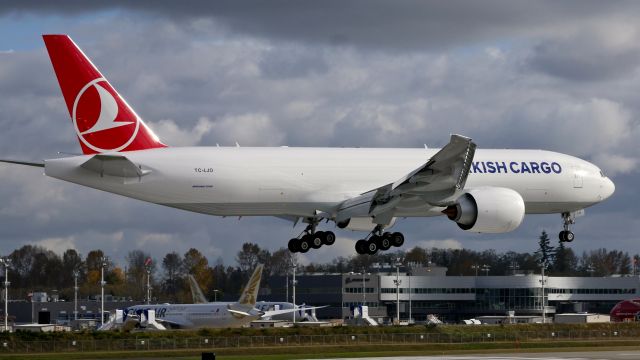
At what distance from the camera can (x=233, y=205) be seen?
180ft

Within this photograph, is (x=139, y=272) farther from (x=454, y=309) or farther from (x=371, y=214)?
(x=371, y=214)

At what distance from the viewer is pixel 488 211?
53.9m

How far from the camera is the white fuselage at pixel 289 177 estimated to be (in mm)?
53531

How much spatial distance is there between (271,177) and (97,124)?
8618mm

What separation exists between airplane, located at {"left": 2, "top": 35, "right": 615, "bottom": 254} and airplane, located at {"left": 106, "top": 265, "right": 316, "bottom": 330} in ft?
111

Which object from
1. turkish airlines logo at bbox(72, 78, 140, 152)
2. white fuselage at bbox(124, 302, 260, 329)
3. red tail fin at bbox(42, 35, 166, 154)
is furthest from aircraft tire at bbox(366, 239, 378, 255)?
white fuselage at bbox(124, 302, 260, 329)

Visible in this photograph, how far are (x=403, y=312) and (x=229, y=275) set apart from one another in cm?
4008

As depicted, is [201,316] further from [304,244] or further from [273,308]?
[304,244]

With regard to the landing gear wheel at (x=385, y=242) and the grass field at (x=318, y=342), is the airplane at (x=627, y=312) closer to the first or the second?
the grass field at (x=318, y=342)

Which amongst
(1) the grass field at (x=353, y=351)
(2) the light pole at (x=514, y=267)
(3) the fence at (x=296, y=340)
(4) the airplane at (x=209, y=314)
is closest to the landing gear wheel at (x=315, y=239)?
(1) the grass field at (x=353, y=351)

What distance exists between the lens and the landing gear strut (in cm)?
5847

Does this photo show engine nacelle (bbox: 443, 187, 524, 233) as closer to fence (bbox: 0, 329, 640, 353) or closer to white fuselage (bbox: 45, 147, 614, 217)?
white fuselage (bbox: 45, 147, 614, 217)

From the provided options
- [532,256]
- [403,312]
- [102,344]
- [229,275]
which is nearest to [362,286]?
[403,312]

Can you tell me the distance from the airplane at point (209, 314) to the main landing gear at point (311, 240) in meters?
33.3
